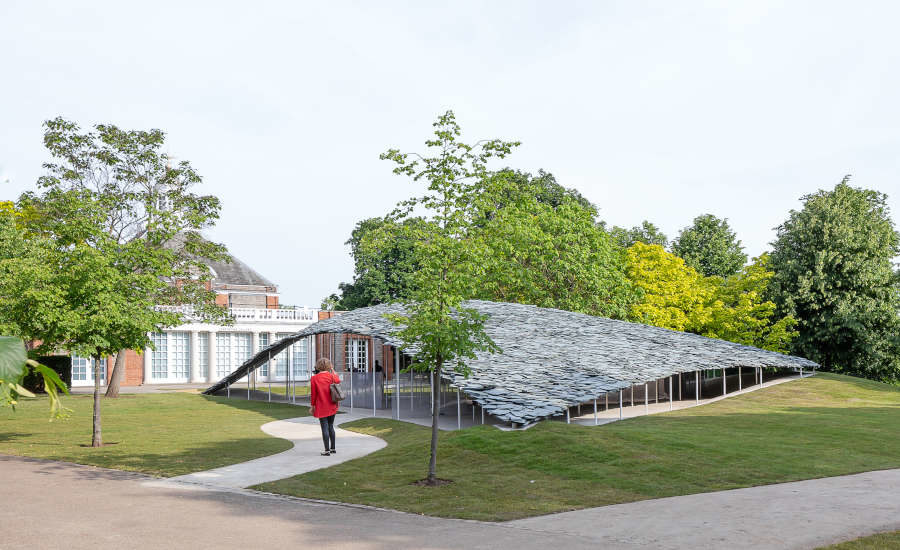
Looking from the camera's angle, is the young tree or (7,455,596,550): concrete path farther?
the young tree

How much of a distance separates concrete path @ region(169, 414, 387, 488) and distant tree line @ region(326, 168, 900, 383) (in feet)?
60.4

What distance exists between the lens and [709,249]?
196ft

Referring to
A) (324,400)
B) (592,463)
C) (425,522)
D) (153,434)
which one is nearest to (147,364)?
(153,434)

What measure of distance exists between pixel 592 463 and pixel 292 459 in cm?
627

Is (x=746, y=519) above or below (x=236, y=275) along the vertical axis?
below

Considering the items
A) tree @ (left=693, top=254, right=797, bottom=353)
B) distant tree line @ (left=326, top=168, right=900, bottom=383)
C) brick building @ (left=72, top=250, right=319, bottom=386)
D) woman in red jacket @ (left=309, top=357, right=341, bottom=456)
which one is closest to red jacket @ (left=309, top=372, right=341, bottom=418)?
woman in red jacket @ (left=309, top=357, right=341, bottom=456)

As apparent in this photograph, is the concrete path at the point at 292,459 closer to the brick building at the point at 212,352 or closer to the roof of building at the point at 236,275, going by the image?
the brick building at the point at 212,352

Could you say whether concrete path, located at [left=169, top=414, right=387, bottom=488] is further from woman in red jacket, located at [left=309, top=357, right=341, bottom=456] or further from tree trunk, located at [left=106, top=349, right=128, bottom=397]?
tree trunk, located at [left=106, top=349, right=128, bottom=397]

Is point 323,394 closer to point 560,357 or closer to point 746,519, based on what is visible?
point 746,519

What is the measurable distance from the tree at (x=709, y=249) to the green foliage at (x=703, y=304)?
10.6 metres

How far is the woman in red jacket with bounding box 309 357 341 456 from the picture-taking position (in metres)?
16.9

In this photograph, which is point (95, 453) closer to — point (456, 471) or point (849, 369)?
point (456, 471)

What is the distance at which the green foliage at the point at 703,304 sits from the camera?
44.2 meters

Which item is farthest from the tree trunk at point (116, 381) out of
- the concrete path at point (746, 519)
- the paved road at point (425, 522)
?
the concrete path at point (746, 519)
